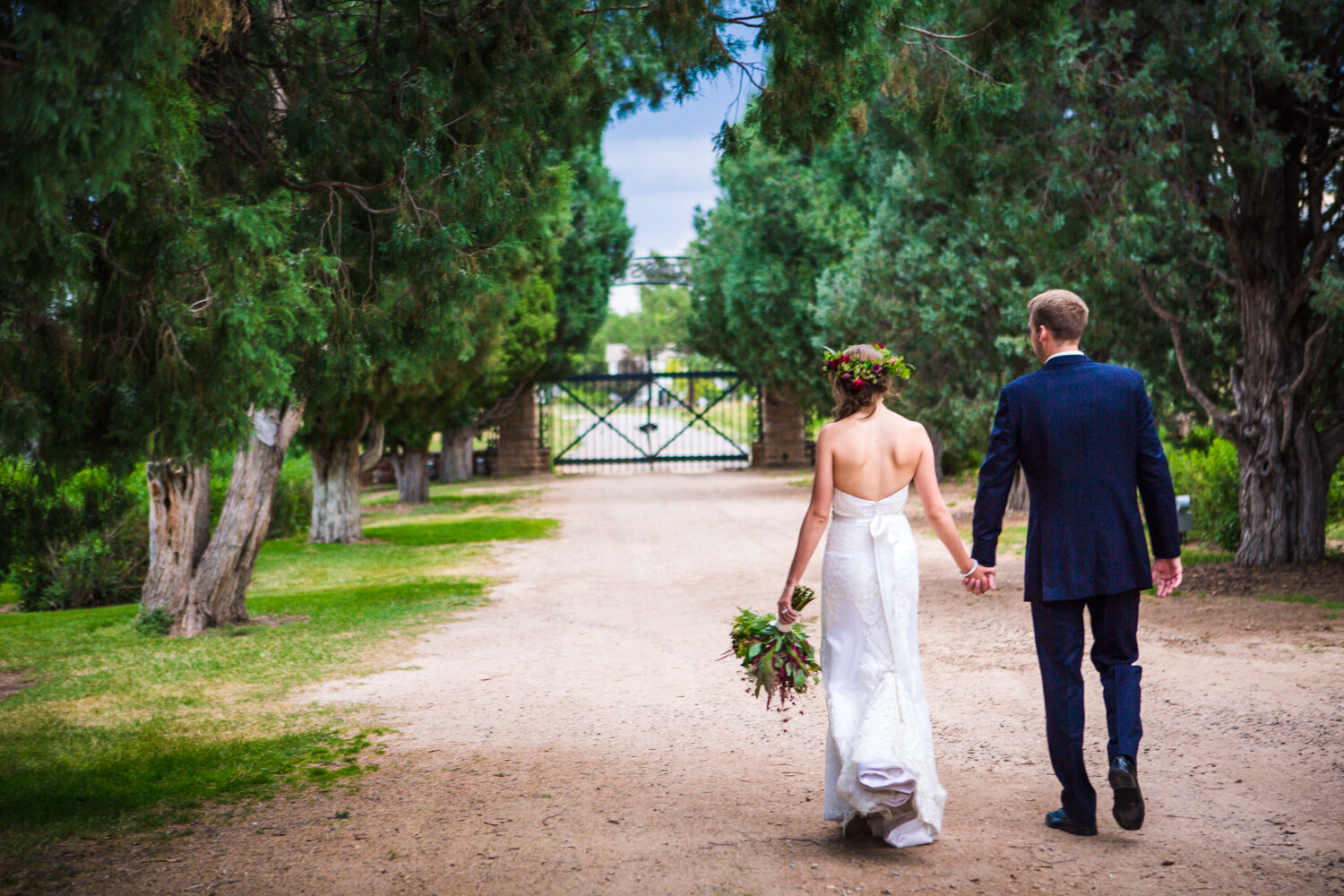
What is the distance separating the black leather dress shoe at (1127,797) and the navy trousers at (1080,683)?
74mm

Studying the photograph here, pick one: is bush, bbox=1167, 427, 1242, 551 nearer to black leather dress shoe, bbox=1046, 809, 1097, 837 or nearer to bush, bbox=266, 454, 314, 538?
black leather dress shoe, bbox=1046, 809, 1097, 837

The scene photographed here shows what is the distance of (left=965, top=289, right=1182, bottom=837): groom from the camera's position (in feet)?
13.5

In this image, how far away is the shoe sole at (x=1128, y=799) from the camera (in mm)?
4059

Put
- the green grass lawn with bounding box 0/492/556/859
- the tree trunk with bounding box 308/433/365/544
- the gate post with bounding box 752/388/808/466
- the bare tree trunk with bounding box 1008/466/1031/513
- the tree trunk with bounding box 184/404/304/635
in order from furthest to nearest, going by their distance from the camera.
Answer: the gate post with bounding box 752/388/808/466 < the bare tree trunk with bounding box 1008/466/1031/513 < the tree trunk with bounding box 308/433/365/544 < the tree trunk with bounding box 184/404/304/635 < the green grass lawn with bounding box 0/492/556/859

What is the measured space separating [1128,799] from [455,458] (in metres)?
27.6

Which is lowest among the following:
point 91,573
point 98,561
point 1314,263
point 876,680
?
point 91,573

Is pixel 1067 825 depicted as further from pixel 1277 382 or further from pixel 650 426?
pixel 650 426

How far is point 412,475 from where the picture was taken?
23531mm

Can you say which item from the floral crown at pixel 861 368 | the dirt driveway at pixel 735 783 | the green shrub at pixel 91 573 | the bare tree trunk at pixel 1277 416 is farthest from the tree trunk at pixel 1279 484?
the green shrub at pixel 91 573

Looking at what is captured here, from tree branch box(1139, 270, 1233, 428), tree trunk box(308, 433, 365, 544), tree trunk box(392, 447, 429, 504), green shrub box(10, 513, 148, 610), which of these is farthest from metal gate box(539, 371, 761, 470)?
tree branch box(1139, 270, 1233, 428)

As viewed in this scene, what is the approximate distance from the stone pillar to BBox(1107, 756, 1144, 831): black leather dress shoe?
28.6 meters

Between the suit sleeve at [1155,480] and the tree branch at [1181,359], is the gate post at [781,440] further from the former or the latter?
the suit sleeve at [1155,480]

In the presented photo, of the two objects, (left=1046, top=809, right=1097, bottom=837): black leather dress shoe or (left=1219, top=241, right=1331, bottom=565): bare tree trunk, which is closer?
(left=1046, top=809, right=1097, bottom=837): black leather dress shoe

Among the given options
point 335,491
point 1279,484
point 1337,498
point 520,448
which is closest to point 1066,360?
point 1279,484
